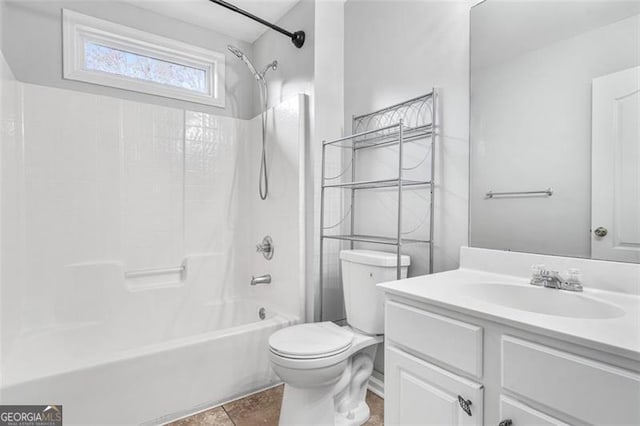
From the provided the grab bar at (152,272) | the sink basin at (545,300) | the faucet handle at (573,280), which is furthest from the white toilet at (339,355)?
the grab bar at (152,272)

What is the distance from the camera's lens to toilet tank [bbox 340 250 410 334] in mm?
1633

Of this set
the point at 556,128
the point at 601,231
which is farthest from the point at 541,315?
the point at 556,128

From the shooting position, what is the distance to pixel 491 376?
0.89 metres

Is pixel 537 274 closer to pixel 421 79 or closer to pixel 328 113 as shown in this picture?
pixel 421 79

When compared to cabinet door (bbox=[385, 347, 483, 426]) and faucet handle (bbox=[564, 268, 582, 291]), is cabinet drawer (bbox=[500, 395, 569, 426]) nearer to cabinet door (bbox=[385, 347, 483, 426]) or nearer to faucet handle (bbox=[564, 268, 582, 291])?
cabinet door (bbox=[385, 347, 483, 426])

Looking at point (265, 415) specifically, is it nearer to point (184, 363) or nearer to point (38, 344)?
point (184, 363)

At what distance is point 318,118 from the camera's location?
2.07 meters

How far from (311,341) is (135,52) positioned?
2.29 metres

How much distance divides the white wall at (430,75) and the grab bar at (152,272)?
138 centimetres

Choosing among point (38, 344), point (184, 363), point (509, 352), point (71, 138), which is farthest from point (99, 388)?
point (509, 352)

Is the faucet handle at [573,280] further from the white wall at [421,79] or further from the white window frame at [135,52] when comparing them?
the white window frame at [135,52]

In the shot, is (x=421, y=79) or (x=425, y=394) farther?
(x=421, y=79)

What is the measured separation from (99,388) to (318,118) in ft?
5.92

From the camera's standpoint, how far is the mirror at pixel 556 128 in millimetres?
1074
